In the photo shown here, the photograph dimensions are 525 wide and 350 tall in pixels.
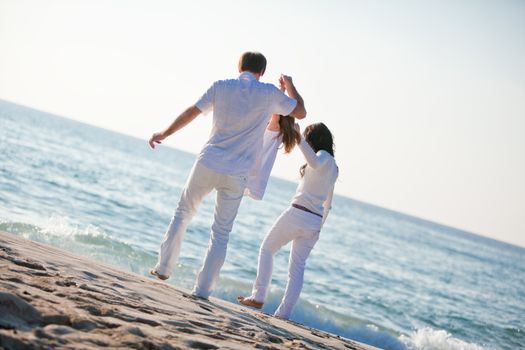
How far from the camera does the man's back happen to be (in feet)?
15.4

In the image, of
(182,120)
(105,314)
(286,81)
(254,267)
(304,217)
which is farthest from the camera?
(254,267)

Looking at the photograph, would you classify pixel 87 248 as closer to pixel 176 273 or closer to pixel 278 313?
pixel 176 273

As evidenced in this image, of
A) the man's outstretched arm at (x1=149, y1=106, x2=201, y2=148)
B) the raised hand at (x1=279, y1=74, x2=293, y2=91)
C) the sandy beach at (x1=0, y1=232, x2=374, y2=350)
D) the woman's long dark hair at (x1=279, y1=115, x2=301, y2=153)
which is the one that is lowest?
the sandy beach at (x1=0, y1=232, x2=374, y2=350)

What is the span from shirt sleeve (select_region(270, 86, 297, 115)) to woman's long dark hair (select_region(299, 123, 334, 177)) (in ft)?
2.10

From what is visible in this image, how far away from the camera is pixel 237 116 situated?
4.73 m

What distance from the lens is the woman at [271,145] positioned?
5168 millimetres

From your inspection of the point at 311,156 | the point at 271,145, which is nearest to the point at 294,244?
the point at 311,156

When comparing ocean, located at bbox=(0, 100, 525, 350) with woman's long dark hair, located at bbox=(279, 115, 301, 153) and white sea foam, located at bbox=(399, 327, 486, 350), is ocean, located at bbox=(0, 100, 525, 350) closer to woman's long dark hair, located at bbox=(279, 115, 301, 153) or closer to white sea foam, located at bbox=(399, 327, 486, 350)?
white sea foam, located at bbox=(399, 327, 486, 350)

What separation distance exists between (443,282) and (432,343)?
13.5 metres

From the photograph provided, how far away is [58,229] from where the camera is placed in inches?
444

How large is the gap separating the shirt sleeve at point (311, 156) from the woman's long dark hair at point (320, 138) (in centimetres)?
18

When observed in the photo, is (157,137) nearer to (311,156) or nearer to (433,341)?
(311,156)

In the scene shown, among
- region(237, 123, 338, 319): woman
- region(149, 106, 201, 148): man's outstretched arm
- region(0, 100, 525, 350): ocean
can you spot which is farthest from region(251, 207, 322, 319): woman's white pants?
region(0, 100, 525, 350): ocean

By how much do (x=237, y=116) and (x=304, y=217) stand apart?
1.24m
